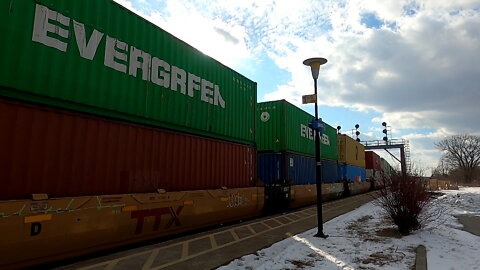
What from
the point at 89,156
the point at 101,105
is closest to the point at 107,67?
the point at 101,105

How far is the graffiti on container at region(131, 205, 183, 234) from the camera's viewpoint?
23.5 ft

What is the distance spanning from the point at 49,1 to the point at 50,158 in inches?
110

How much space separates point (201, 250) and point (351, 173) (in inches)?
848

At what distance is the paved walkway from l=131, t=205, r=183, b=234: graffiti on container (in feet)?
1.35

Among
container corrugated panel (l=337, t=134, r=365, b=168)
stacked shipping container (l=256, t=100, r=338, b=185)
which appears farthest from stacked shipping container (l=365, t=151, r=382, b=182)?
stacked shipping container (l=256, t=100, r=338, b=185)

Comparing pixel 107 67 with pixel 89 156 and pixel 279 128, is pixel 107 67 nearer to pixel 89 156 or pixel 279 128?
pixel 89 156

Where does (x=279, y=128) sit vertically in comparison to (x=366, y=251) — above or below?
above

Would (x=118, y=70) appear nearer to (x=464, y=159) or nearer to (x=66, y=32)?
(x=66, y=32)

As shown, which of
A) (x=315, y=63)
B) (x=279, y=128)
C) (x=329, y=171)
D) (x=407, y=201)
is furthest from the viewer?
(x=329, y=171)

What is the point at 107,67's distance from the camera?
22.2 feet

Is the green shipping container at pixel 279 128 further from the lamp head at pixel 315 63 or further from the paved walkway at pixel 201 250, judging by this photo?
the lamp head at pixel 315 63

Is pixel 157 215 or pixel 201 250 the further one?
pixel 157 215

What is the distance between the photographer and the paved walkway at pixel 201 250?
19.2 ft

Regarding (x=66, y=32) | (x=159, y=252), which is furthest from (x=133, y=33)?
(x=159, y=252)
